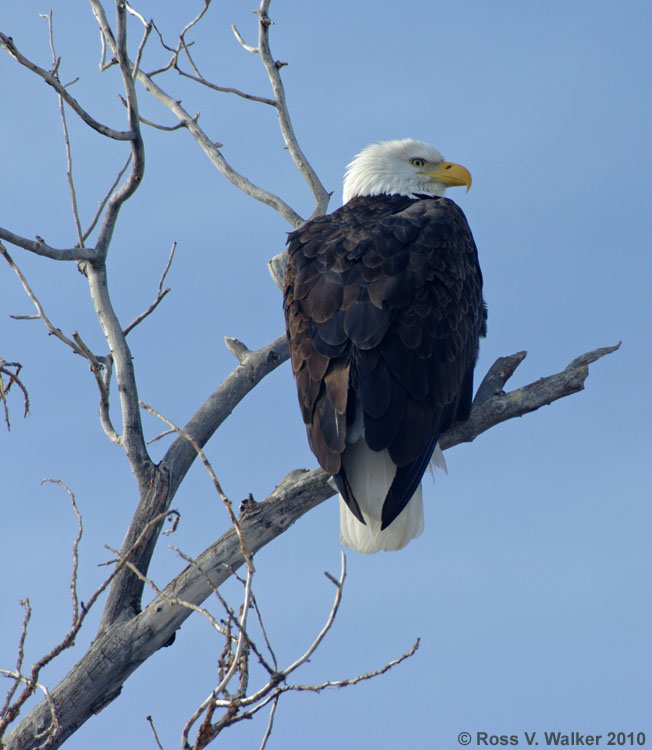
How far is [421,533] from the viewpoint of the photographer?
5.03 metres

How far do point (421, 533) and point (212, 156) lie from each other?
331 centimetres

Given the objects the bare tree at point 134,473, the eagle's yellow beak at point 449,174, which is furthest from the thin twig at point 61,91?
the eagle's yellow beak at point 449,174

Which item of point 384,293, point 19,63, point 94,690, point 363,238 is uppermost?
point 19,63

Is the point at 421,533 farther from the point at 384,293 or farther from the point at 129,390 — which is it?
the point at 129,390

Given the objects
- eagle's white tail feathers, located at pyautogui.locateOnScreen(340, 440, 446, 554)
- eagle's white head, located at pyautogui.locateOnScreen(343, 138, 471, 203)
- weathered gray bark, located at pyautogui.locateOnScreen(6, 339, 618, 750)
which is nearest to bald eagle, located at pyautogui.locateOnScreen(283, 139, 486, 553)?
eagle's white tail feathers, located at pyautogui.locateOnScreen(340, 440, 446, 554)

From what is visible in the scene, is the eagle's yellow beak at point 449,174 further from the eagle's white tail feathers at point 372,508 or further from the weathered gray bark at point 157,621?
the eagle's white tail feathers at point 372,508

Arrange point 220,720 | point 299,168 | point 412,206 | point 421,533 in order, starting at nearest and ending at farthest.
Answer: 1. point 220,720
2. point 421,533
3. point 412,206
4. point 299,168

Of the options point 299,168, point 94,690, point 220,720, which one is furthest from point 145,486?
point 299,168

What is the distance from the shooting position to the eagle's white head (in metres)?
6.70

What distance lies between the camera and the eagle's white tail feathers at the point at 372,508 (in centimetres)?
482

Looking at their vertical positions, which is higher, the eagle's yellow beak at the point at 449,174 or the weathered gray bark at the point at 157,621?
the eagle's yellow beak at the point at 449,174

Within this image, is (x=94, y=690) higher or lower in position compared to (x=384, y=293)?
lower

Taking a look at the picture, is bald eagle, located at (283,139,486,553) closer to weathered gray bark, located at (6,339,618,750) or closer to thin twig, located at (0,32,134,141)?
weathered gray bark, located at (6,339,618,750)

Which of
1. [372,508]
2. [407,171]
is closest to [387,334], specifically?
[372,508]
